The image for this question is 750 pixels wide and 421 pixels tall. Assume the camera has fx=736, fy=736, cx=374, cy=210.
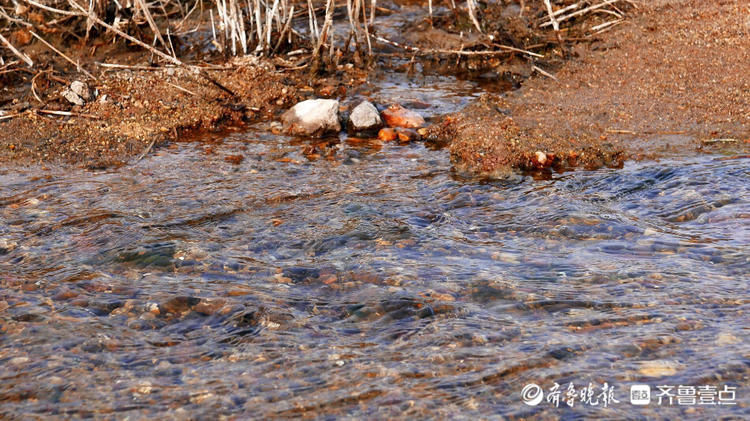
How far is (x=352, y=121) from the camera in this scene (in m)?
6.59

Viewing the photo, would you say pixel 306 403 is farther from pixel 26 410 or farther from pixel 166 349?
pixel 26 410

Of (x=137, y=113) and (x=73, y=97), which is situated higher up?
(x=73, y=97)

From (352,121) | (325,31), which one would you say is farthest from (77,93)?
(352,121)

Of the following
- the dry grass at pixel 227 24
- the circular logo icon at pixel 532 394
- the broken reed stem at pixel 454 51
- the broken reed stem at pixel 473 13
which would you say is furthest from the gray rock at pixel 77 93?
the circular logo icon at pixel 532 394

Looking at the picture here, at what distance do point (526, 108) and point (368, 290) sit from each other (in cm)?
338

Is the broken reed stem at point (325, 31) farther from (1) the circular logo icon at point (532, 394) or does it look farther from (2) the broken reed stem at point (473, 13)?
(1) the circular logo icon at point (532, 394)

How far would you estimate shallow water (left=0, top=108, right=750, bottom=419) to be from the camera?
3.17m

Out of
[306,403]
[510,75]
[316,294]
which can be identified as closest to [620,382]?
[306,403]

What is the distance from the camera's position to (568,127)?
6254 millimetres

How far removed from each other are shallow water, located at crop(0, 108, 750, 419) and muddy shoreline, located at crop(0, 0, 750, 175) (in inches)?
14.5

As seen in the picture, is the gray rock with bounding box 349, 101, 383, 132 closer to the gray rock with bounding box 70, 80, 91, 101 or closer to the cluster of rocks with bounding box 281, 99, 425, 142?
the cluster of rocks with bounding box 281, 99, 425, 142

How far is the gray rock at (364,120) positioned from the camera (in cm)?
655

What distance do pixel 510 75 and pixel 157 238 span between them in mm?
4549

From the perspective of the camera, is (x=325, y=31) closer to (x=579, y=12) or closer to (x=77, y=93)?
(x=77, y=93)
